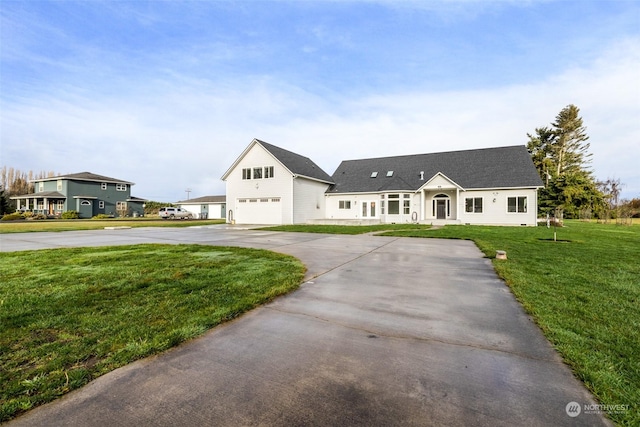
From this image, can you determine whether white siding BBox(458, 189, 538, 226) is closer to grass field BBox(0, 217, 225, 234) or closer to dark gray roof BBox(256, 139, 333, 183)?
dark gray roof BBox(256, 139, 333, 183)

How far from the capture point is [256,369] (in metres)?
2.47

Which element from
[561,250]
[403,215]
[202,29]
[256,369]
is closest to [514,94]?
[403,215]

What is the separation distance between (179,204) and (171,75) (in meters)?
37.7

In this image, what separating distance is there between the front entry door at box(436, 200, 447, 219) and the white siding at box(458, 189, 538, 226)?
5.21ft

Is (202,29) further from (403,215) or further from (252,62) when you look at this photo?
(403,215)

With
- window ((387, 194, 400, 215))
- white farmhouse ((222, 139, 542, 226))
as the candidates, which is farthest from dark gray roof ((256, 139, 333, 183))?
window ((387, 194, 400, 215))

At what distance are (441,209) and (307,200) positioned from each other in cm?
1317

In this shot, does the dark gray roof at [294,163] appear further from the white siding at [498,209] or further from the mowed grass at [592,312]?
the mowed grass at [592,312]

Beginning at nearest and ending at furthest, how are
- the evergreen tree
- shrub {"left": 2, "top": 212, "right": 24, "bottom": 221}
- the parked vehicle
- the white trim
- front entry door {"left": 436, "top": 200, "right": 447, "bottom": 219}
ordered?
the white trim
front entry door {"left": 436, "top": 200, "right": 447, "bottom": 219}
shrub {"left": 2, "top": 212, "right": 24, "bottom": 221}
the evergreen tree
the parked vehicle

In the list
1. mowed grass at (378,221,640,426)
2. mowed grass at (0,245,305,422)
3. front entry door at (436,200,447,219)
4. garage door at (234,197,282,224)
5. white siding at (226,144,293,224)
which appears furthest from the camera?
front entry door at (436,200,447,219)

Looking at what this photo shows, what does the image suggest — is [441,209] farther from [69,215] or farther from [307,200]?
[69,215]

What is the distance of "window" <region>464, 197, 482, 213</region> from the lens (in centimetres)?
2450

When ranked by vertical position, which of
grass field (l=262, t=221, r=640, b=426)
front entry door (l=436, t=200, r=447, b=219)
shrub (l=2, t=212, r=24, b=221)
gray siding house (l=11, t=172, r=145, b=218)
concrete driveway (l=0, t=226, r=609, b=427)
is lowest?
concrete driveway (l=0, t=226, r=609, b=427)

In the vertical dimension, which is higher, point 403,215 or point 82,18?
point 82,18
